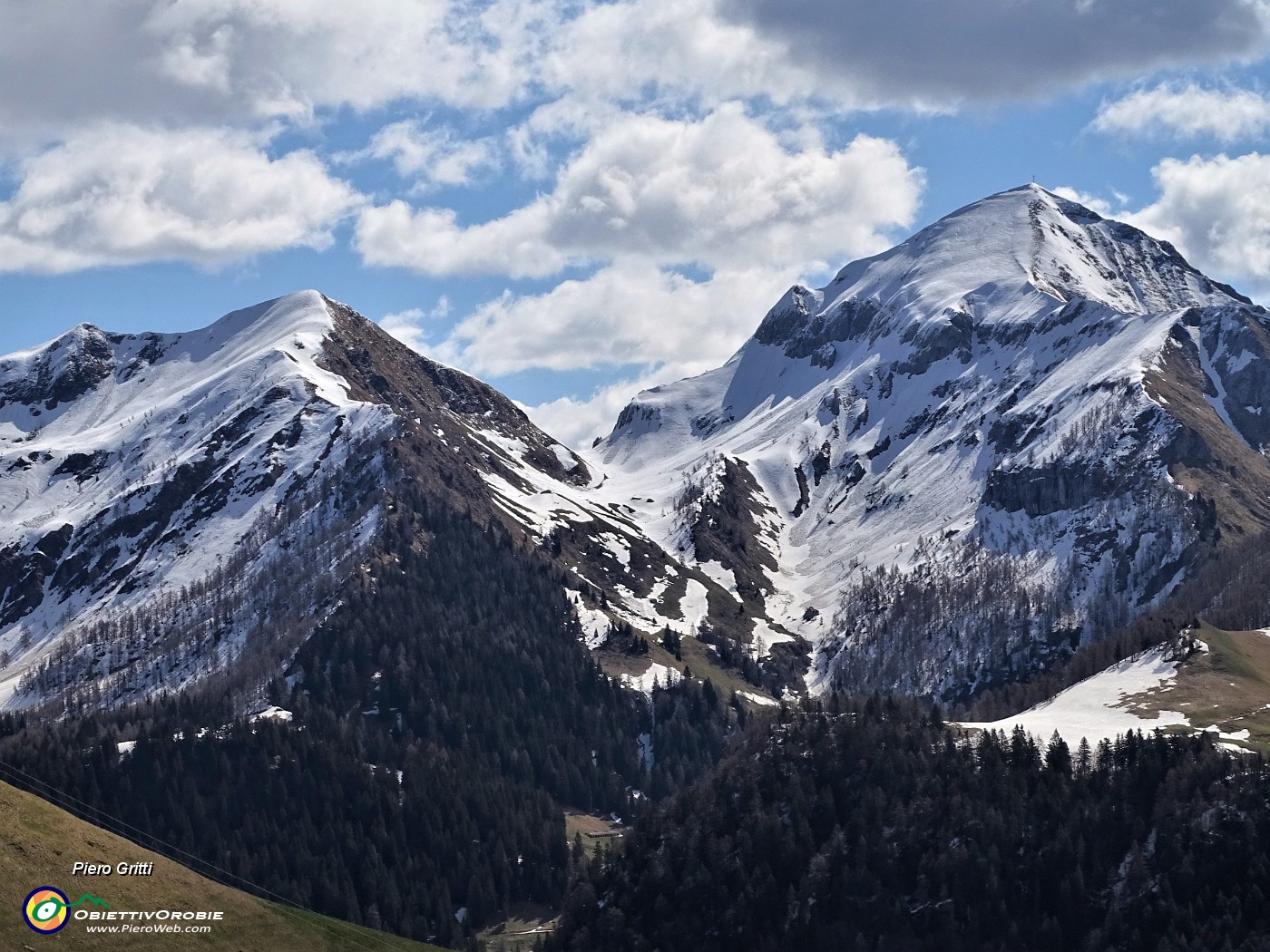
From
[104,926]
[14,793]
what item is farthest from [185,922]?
[14,793]

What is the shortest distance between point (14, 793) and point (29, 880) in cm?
1592

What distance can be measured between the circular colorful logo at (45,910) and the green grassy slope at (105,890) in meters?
0.66

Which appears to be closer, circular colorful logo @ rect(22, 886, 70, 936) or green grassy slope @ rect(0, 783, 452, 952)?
circular colorful logo @ rect(22, 886, 70, 936)

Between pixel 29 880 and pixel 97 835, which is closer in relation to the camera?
pixel 29 880

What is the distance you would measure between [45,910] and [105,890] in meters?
8.24

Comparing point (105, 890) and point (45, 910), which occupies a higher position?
point (105, 890)

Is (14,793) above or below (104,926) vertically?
above

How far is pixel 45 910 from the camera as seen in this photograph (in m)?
171

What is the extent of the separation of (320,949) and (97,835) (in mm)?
26757

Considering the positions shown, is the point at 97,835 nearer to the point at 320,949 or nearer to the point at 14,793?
the point at 14,793

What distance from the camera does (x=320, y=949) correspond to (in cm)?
A: 19738

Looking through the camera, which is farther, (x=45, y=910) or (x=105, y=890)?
(x=105, y=890)

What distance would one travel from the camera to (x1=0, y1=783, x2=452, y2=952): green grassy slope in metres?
170

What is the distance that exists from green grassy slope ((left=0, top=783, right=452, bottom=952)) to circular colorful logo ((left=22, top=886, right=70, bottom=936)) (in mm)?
655
